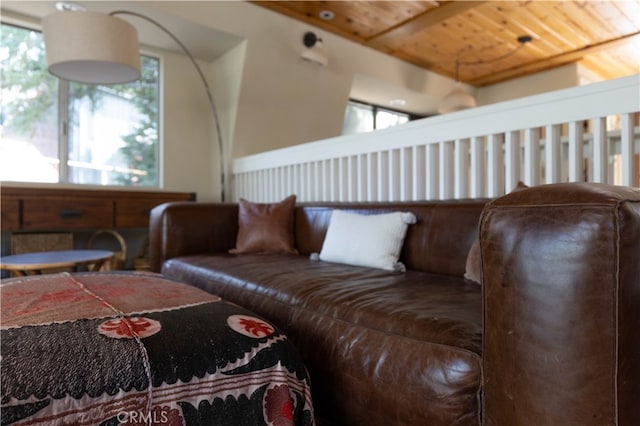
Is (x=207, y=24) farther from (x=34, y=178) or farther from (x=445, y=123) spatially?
(x=445, y=123)

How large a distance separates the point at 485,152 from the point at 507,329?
1469mm

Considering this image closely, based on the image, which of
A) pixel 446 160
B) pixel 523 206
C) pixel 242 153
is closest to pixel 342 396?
pixel 523 206

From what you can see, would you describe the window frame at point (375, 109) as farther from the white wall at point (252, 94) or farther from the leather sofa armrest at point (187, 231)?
the leather sofa armrest at point (187, 231)

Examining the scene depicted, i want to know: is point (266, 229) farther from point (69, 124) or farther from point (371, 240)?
point (69, 124)

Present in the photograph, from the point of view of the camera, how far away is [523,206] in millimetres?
669

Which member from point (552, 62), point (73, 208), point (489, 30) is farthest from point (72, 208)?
point (552, 62)

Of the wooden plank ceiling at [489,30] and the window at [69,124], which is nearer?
the window at [69,124]

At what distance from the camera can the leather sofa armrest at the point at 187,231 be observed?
233 centimetres

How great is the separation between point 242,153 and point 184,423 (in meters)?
3.18

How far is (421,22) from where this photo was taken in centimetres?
367

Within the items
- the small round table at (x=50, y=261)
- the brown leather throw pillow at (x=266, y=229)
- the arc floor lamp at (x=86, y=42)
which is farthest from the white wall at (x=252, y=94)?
the small round table at (x=50, y=261)

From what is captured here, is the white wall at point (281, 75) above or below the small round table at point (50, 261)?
above

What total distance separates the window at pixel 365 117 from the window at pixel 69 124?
8.13ft

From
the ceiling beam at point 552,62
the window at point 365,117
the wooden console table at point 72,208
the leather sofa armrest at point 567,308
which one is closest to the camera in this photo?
the leather sofa armrest at point 567,308
